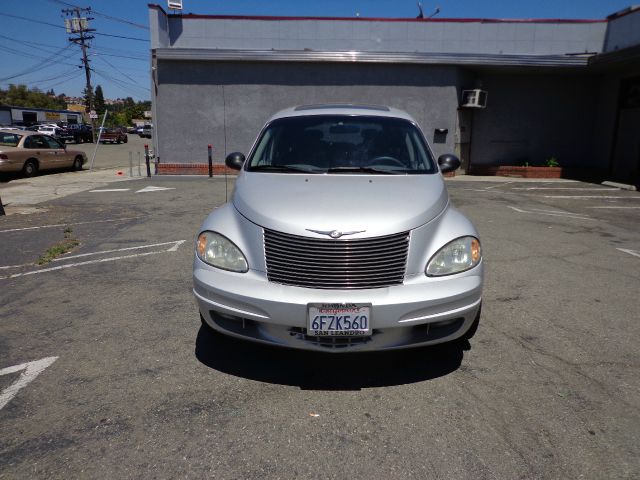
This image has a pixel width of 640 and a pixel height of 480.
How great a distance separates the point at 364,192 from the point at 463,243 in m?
0.80

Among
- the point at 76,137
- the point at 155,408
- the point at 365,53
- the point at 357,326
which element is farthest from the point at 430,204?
the point at 76,137

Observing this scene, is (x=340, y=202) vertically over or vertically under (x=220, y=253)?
over

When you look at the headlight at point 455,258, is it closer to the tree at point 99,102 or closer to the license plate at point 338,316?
the license plate at point 338,316

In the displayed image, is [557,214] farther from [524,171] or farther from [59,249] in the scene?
[59,249]

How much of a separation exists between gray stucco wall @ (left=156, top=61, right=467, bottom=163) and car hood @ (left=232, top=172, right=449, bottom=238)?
13.2 meters

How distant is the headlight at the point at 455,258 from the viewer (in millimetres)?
3211

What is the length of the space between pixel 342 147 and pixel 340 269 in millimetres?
1773

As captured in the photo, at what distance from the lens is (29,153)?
1681 centimetres

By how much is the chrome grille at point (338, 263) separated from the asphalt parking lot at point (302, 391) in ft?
2.49

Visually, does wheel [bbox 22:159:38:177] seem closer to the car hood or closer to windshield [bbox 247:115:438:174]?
windshield [bbox 247:115:438:174]

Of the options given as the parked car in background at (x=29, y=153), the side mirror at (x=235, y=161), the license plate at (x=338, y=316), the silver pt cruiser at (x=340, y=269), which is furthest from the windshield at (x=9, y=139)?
the license plate at (x=338, y=316)

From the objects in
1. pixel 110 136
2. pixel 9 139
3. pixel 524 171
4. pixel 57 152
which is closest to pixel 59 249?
pixel 9 139

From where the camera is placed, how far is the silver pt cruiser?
2.99m

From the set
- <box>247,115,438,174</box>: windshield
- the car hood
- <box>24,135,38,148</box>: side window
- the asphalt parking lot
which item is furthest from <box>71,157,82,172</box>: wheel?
the car hood
